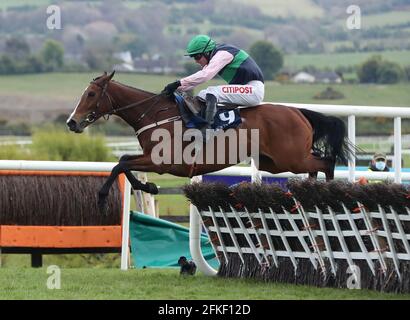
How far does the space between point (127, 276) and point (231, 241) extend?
0.77 metres

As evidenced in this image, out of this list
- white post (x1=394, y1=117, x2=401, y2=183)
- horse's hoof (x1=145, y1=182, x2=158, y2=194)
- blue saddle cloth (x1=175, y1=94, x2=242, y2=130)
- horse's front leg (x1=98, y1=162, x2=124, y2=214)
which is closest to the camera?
white post (x1=394, y1=117, x2=401, y2=183)

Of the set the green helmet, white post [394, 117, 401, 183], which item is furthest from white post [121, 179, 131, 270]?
white post [394, 117, 401, 183]

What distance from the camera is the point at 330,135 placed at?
9172mm

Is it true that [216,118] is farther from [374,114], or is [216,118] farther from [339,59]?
[339,59]

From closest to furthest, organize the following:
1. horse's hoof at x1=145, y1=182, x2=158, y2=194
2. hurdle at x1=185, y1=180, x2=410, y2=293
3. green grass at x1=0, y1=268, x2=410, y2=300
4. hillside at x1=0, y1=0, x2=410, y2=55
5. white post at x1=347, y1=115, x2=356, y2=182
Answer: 1. hurdle at x1=185, y1=180, x2=410, y2=293
2. green grass at x1=0, y1=268, x2=410, y2=300
3. white post at x1=347, y1=115, x2=356, y2=182
4. horse's hoof at x1=145, y1=182, x2=158, y2=194
5. hillside at x1=0, y1=0, x2=410, y2=55

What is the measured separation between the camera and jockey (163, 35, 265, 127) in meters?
8.64

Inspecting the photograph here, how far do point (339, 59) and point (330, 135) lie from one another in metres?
76.3

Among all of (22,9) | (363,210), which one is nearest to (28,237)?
(363,210)

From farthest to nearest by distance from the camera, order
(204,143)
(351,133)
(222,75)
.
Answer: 1. (222,75)
2. (204,143)
3. (351,133)

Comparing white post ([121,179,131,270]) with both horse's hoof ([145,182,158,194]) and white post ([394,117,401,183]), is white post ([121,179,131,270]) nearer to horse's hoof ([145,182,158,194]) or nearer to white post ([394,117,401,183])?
horse's hoof ([145,182,158,194])

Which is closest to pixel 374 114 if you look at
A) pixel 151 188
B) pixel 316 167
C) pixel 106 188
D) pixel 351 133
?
pixel 351 133

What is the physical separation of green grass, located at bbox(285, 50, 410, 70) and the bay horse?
68.0 m

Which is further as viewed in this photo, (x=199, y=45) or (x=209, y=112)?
(x=199, y=45)

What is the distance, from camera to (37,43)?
93.2 metres
